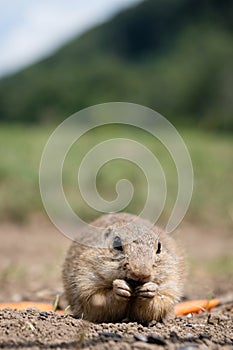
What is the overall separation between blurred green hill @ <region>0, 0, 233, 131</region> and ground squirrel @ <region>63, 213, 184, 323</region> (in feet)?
143

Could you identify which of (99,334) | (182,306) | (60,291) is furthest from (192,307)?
(99,334)

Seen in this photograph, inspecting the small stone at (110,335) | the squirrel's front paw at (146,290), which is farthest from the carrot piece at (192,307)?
the small stone at (110,335)

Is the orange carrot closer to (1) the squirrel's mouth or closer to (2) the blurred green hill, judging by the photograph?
(1) the squirrel's mouth

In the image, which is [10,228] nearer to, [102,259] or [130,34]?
[102,259]

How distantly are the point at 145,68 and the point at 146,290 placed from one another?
56.1m

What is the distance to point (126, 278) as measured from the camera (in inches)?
146

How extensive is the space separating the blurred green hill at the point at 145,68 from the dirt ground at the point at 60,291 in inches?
1503

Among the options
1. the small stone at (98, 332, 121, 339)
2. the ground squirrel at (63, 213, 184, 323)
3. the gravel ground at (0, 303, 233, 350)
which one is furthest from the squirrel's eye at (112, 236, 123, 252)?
the small stone at (98, 332, 121, 339)

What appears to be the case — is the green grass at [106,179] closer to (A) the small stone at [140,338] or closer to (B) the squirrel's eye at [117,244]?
(B) the squirrel's eye at [117,244]

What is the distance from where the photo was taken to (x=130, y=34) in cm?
6328

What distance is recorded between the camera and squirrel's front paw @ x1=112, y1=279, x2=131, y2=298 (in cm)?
365

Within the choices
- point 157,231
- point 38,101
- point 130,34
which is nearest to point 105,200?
point 157,231

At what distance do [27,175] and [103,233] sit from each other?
279 inches

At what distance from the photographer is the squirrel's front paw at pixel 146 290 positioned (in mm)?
3672
